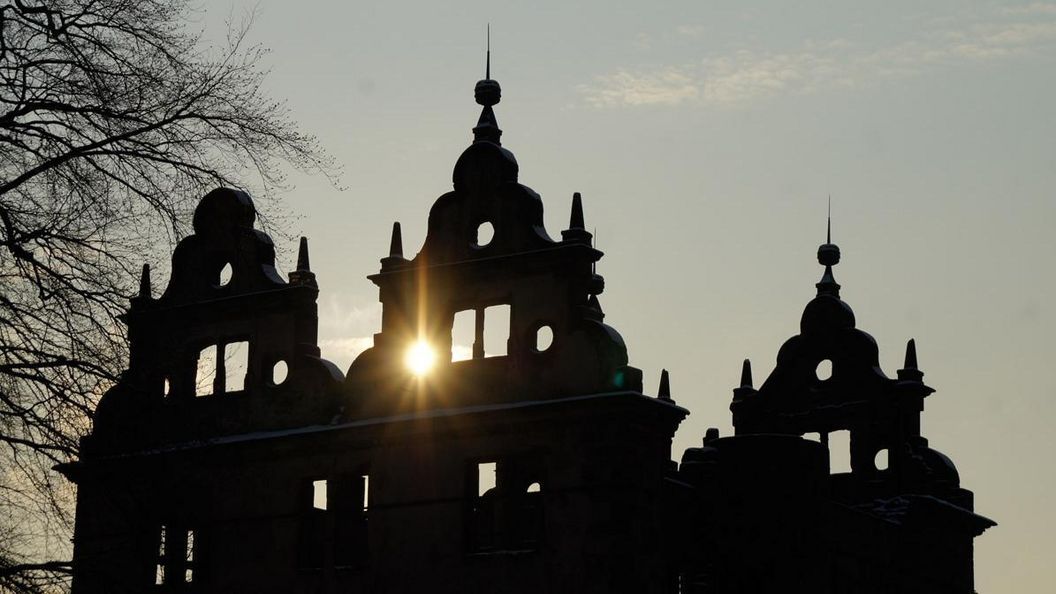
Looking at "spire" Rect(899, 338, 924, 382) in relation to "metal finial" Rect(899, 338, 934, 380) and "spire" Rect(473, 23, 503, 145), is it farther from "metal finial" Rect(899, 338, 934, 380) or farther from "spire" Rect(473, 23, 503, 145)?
"spire" Rect(473, 23, 503, 145)

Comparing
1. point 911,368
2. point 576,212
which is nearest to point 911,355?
point 911,368

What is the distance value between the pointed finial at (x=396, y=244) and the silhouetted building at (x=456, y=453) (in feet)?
0.09

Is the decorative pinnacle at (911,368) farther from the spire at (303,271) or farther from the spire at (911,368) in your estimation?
the spire at (303,271)

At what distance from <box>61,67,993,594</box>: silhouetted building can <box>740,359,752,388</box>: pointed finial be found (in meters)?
4.15

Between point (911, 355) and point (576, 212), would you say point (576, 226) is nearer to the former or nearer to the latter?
point (576, 212)

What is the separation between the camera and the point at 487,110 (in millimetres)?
30578

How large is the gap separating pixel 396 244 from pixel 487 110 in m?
2.66

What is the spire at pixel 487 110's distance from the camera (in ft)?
99.1

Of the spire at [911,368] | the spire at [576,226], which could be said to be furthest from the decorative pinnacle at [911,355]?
the spire at [576,226]

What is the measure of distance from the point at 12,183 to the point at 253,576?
12.8 meters

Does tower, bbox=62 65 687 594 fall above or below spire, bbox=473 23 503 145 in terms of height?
below

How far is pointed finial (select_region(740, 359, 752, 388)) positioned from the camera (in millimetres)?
37438

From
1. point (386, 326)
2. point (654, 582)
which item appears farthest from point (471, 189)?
point (654, 582)

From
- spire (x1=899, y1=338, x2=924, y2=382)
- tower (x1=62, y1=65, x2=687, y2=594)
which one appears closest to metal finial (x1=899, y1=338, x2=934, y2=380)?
spire (x1=899, y1=338, x2=924, y2=382)
